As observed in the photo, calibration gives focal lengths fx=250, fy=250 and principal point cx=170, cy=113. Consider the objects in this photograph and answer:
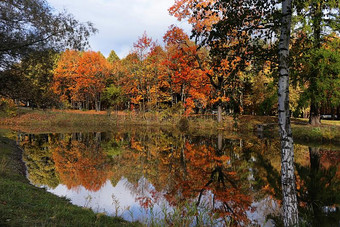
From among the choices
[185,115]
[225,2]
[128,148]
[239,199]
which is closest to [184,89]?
[185,115]

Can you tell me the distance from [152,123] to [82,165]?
2535 cm

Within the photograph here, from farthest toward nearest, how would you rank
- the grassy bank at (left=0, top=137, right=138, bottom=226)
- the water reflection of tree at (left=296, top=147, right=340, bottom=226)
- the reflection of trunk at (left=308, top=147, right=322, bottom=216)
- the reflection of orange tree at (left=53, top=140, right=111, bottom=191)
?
the reflection of orange tree at (left=53, top=140, right=111, bottom=191) → the reflection of trunk at (left=308, top=147, right=322, bottom=216) → the water reflection of tree at (left=296, top=147, right=340, bottom=226) → the grassy bank at (left=0, top=137, right=138, bottom=226)

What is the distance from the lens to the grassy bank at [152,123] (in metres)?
26.4

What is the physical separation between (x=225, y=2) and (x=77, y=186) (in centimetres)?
1060

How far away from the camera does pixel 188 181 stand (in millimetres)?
13047

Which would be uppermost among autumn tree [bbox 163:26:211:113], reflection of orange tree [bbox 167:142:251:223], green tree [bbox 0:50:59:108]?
autumn tree [bbox 163:26:211:113]

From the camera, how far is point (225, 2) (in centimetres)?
674

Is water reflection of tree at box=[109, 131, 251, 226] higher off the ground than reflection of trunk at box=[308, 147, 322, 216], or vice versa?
reflection of trunk at box=[308, 147, 322, 216]

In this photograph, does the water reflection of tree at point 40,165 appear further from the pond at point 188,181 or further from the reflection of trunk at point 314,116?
the reflection of trunk at point 314,116

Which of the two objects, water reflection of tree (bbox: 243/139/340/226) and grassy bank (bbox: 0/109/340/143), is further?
grassy bank (bbox: 0/109/340/143)

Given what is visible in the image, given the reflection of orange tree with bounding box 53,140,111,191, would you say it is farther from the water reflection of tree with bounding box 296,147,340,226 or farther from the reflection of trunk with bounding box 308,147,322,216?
the reflection of trunk with bounding box 308,147,322,216

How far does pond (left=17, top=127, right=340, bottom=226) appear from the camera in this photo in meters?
9.03

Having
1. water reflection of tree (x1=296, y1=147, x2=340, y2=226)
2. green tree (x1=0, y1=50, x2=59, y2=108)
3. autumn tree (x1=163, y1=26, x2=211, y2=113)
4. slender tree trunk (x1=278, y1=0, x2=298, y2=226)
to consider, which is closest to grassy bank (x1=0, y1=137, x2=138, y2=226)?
slender tree trunk (x1=278, y1=0, x2=298, y2=226)

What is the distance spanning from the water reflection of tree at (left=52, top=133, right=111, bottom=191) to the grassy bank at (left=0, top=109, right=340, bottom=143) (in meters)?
15.6
